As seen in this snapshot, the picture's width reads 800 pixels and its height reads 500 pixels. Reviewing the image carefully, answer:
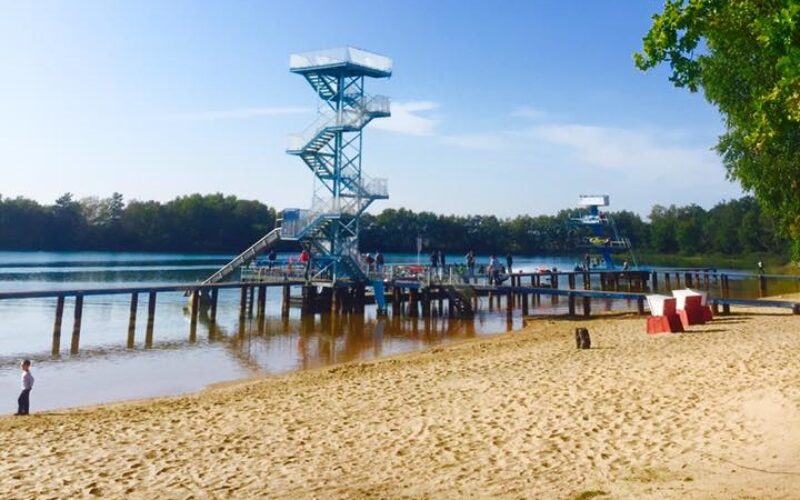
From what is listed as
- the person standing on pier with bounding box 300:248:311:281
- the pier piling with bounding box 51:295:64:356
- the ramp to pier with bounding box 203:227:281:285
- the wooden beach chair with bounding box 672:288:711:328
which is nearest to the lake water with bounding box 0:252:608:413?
the pier piling with bounding box 51:295:64:356

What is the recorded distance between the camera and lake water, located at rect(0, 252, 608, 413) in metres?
17.5

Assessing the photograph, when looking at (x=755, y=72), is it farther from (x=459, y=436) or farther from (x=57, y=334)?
(x=57, y=334)

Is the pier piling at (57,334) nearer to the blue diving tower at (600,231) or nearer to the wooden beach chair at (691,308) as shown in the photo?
the wooden beach chair at (691,308)

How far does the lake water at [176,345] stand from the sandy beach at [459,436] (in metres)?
4.07

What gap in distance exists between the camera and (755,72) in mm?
16359

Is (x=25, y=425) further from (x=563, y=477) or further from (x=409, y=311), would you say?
(x=409, y=311)

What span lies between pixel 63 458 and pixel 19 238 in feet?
402

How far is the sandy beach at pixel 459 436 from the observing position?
699 cm

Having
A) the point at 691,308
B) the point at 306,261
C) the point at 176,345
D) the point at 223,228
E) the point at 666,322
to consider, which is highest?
the point at 223,228

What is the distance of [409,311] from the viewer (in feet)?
115

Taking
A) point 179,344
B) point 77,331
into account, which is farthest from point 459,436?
point 77,331

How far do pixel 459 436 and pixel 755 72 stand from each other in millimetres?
13672

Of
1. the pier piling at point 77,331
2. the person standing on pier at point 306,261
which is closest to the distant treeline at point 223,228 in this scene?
the person standing on pier at point 306,261

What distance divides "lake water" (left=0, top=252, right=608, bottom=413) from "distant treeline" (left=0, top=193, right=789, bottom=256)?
2690 inches
